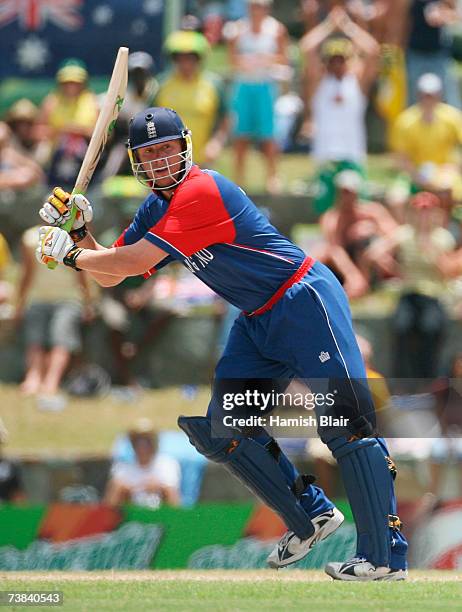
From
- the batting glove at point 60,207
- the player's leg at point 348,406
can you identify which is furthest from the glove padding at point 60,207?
the player's leg at point 348,406

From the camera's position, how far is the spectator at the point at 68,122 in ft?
43.8

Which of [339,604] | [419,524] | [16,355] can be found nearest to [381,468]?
[339,604]

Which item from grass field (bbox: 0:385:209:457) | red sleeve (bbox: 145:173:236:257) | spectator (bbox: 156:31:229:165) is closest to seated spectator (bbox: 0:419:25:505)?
grass field (bbox: 0:385:209:457)

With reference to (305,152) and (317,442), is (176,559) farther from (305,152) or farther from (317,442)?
(305,152)

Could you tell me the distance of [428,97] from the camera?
13.8m

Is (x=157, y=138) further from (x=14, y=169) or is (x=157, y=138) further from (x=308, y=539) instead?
(x=14, y=169)

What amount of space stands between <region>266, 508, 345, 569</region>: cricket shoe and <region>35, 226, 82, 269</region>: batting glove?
192 centimetres

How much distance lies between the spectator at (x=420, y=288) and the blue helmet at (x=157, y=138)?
5232 mm

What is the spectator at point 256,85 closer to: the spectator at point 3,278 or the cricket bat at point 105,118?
the spectator at point 3,278

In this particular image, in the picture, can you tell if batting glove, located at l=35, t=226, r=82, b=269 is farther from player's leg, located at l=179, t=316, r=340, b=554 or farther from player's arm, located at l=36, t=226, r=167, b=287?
player's leg, located at l=179, t=316, r=340, b=554

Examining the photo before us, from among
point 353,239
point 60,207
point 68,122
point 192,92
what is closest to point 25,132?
point 68,122

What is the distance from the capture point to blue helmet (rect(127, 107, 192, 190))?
22.9 ft

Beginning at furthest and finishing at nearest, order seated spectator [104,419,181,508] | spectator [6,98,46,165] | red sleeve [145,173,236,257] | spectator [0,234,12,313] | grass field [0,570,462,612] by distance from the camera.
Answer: spectator [6,98,46,165]
spectator [0,234,12,313]
seated spectator [104,419,181,508]
red sleeve [145,173,236,257]
grass field [0,570,462,612]

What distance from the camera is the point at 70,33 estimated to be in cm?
1490
